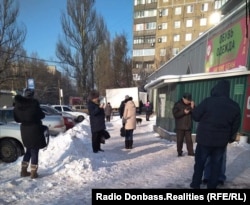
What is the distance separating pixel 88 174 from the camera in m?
5.70

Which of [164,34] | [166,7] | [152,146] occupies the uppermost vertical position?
[166,7]

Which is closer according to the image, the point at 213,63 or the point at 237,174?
the point at 237,174

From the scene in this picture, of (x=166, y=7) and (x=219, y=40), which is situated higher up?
(x=166, y=7)

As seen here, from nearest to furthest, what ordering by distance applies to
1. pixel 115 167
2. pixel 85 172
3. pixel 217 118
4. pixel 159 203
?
pixel 159 203 < pixel 217 118 < pixel 85 172 < pixel 115 167

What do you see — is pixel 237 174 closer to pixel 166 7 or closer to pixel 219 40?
pixel 219 40

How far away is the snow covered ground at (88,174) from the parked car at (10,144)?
97 centimetres

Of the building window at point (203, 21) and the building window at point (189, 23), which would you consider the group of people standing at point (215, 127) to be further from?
the building window at point (189, 23)

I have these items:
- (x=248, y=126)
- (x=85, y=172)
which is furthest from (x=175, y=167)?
(x=248, y=126)

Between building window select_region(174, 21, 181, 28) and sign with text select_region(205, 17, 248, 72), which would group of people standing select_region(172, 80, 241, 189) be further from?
building window select_region(174, 21, 181, 28)

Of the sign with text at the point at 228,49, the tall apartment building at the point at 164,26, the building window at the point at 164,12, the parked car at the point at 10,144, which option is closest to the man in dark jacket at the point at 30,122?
the parked car at the point at 10,144

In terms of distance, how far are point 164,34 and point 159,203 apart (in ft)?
183

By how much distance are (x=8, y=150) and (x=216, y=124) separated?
580 cm

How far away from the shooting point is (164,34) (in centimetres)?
5709

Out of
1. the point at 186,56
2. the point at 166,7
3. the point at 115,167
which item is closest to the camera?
the point at 115,167
